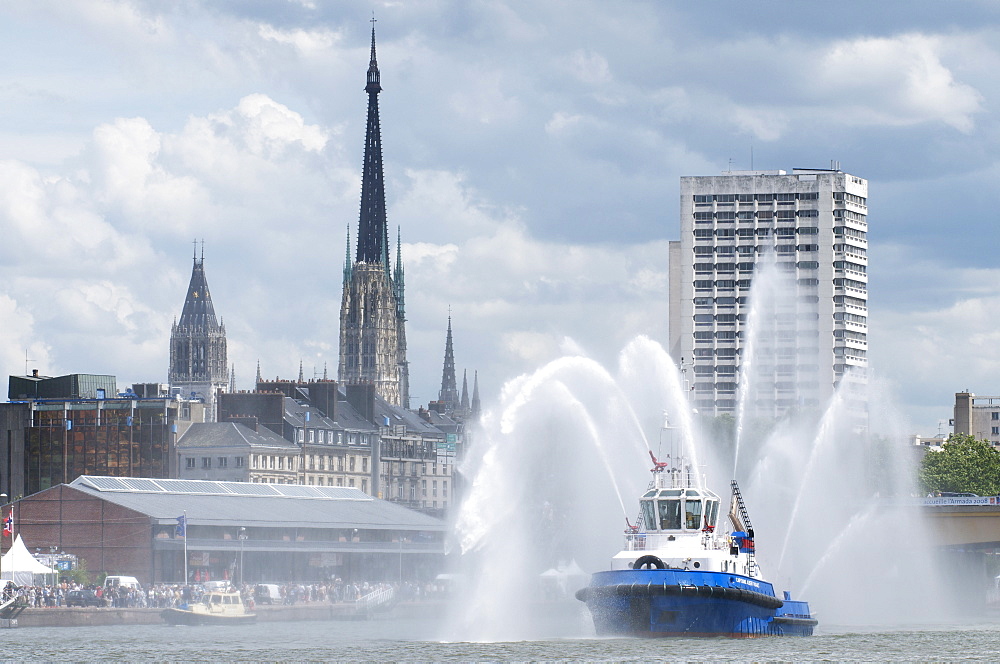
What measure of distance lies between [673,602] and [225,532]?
81597 mm

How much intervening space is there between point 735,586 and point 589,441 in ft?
43.3

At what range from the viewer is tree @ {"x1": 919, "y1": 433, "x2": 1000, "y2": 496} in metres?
176

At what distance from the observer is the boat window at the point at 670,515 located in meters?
83.9

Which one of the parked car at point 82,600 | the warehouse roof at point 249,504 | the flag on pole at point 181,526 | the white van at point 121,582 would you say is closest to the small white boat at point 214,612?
the parked car at point 82,600

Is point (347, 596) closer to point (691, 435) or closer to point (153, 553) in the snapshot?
point (153, 553)

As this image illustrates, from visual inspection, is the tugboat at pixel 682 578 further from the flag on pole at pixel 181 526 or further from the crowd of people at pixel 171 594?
the flag on pole at pixel 181 526

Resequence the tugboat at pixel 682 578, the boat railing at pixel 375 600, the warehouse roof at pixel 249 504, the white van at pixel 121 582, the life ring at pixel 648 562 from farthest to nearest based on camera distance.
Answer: the warehouse roof at pixel 249 504, the white van at pixel 121 582, the boat railing at pixel 375 600, the life ring at pixel 648 562, the tugboat at pixel 682 578

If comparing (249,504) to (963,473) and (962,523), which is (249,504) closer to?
(963,473)

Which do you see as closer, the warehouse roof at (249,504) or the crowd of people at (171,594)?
the crowd of people at (171,594)

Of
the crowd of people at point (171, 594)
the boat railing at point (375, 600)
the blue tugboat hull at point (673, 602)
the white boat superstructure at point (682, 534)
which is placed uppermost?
the white boat superstructure at point (682, 534)

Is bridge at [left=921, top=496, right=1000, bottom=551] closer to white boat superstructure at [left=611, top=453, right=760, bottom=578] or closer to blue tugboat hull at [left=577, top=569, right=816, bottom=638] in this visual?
white boat superstructure at [left=611, top=453, right=760, bottom=578]

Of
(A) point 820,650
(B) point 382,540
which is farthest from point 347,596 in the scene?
(A) point 820,650

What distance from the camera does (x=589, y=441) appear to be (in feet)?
303

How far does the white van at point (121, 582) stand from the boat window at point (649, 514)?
58.2 m
